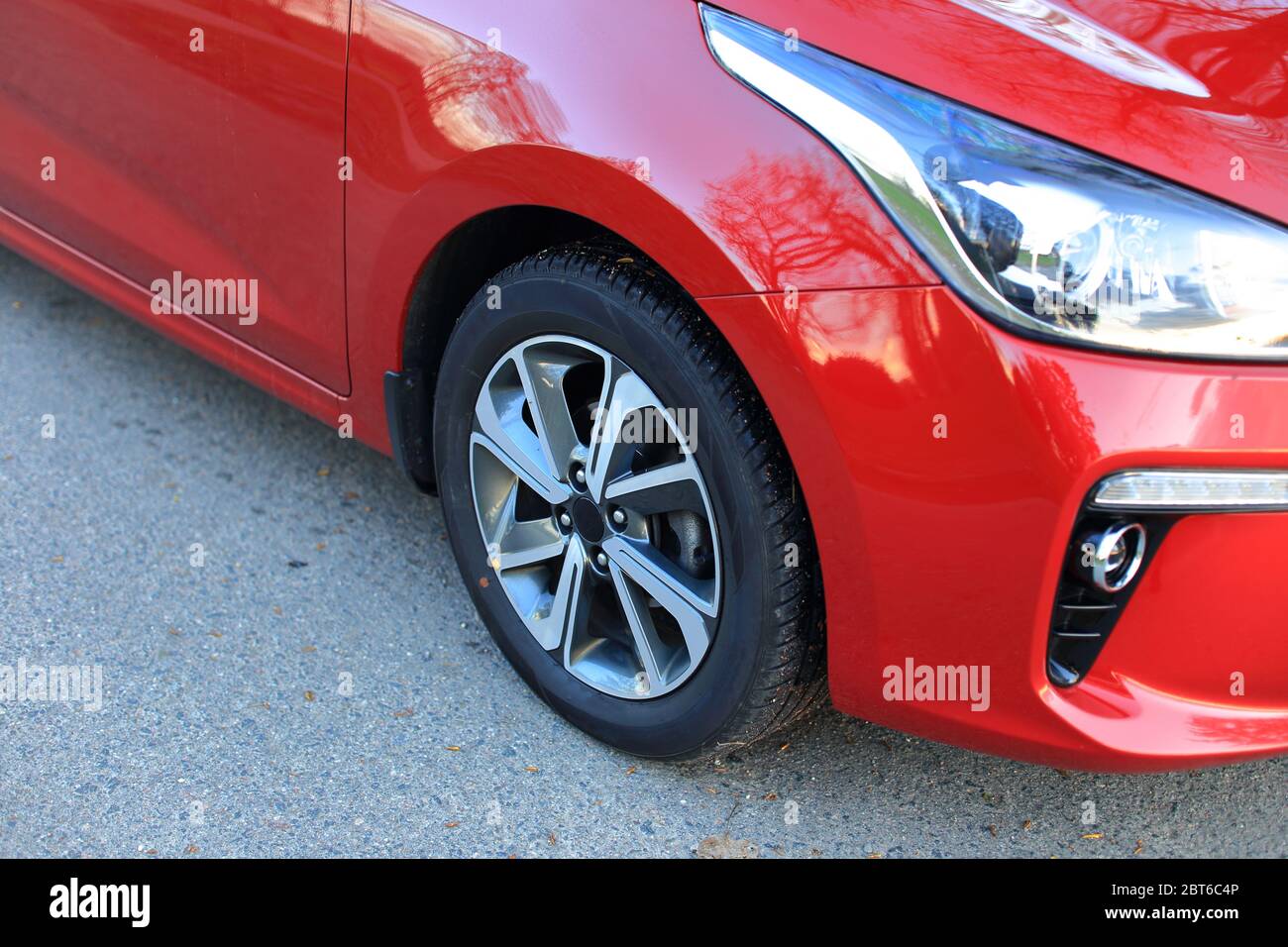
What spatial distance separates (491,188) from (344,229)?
1.24 feet

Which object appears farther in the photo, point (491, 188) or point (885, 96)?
point (491, 188)

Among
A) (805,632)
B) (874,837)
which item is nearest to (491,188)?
(805,632)

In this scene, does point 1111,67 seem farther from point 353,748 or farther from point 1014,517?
point 353,748

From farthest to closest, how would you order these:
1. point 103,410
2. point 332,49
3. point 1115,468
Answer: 1. point 103,410
2. point 332,49
3. point 1115,468

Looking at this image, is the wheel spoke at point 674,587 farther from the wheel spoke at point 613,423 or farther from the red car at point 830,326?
the wheel spoke at point 613,423

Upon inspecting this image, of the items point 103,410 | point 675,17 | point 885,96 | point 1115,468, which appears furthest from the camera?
point 103,410

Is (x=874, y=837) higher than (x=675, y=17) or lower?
lower

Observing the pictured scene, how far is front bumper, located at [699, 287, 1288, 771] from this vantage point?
5.33 ft

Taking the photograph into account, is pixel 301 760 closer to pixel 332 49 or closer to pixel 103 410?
pixel 332 49

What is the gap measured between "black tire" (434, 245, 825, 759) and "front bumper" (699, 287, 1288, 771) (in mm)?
86

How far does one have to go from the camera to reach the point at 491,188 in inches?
81.7
